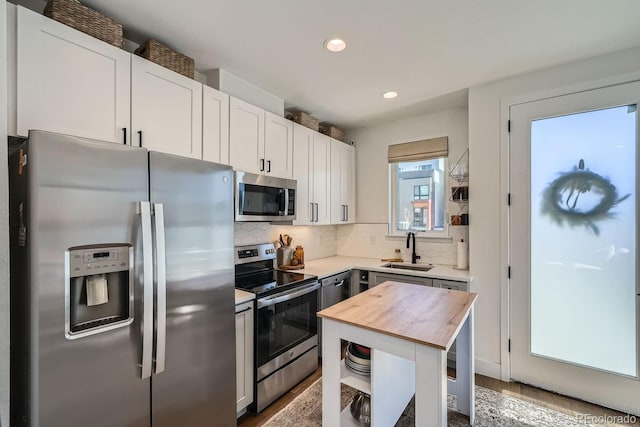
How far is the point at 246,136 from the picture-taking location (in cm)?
234

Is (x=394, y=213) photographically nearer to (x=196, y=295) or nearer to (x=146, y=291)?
(x=196, y=295)

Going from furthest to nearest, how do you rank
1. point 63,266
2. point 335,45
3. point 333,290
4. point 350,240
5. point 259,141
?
point 350,240 → point 333,290 → point 259,141 → point 335,45 → point 63,266

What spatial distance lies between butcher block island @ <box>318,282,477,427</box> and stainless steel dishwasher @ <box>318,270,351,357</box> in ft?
2.87

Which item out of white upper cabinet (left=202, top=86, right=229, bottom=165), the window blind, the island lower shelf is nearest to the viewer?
the island lower shelf

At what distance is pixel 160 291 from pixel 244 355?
921 mm

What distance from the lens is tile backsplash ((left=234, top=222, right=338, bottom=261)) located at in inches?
107

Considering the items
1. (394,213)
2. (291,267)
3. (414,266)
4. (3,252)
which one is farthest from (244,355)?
(394,213)

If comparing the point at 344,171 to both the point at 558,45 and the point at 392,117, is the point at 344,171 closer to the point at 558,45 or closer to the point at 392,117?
the point at 392,117

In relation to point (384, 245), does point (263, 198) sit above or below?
above

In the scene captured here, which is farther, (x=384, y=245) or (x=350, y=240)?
(x=350, y=240)

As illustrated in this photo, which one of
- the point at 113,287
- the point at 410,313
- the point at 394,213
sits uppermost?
the point at 394,213

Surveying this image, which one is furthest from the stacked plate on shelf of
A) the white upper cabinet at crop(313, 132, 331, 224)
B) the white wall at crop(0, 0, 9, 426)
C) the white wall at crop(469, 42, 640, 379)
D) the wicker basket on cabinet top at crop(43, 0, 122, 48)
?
the wicker basket on cabinet top at crop(43, 0, 122, 48)

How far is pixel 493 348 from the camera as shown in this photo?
8.36 feet

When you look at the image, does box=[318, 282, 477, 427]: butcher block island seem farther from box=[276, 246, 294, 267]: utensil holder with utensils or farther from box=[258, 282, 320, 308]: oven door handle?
box=[276, 246, 294, 267]: utensil holder with utensils
